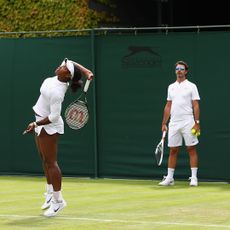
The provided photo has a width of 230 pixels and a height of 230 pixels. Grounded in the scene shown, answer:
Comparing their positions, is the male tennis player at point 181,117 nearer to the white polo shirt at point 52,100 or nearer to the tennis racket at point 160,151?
the tennis racket at point 160,151

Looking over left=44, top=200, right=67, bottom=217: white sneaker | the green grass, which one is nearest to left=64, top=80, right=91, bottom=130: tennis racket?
the green grass

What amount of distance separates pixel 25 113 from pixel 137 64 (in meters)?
2.45

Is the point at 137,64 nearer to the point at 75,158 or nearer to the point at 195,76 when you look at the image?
the point at 195,76

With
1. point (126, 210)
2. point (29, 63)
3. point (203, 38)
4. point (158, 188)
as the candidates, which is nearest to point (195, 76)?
point (203, 38)

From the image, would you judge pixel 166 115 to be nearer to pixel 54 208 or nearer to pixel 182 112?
pixel 182 112

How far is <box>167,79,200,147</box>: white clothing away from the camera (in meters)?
13.9

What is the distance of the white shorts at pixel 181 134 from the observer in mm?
14000

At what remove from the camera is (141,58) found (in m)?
15.1

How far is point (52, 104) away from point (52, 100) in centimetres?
5

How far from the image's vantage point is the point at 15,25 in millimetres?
18766

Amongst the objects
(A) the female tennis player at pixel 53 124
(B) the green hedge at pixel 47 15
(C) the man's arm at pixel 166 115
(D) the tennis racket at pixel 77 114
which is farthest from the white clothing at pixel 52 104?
(B) the green hedge at pixel 47 15

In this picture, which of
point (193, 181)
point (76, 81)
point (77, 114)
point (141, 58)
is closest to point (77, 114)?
point (77, 114)

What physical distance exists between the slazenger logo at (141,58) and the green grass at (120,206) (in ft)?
6.68

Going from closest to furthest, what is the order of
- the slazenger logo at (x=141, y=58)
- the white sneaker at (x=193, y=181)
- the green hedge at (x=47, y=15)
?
the white sneaker at (x=193, y=181) < the slazenger logo at (x=141, y=58) < the green hedge at (x=47, y=15)
